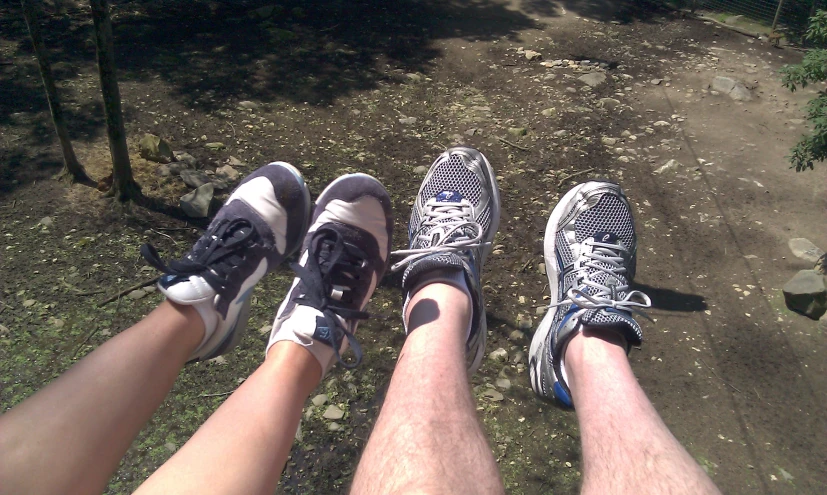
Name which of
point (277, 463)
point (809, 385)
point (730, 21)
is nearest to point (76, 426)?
point (277, 463)

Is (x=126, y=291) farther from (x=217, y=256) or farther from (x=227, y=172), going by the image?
(x=227, y=172)

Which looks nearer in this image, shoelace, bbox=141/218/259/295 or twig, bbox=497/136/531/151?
shoelace, bbox=141/218/259/295

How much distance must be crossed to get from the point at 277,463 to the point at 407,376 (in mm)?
373

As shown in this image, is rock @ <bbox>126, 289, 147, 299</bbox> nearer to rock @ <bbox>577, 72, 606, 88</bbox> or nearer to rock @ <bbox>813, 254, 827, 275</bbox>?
rock @ <bbox>813, 254, 827, 275</bbox>

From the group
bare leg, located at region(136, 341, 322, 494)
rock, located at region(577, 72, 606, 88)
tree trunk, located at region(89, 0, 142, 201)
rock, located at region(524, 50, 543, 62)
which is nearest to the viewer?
bare leg, located at region(136, 341, 322, 494)

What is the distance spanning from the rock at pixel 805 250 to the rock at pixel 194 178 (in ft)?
9.14

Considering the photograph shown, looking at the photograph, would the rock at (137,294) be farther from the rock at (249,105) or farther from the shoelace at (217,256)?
the rock at (249,105)

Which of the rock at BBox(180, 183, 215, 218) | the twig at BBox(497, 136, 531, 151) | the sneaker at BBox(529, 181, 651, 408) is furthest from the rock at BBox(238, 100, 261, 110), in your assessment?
the sneaker at BBox(529, 181, 651, 408)

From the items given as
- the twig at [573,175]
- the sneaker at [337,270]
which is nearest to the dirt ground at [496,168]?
the twig at [573,175]

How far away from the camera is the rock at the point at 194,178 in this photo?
9.32 feet

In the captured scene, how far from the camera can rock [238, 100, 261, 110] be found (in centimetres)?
354

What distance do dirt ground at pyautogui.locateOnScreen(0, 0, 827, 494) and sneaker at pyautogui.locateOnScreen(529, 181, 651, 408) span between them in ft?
0.95

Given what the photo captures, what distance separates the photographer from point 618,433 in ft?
4.72

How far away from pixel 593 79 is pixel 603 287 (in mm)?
2635
